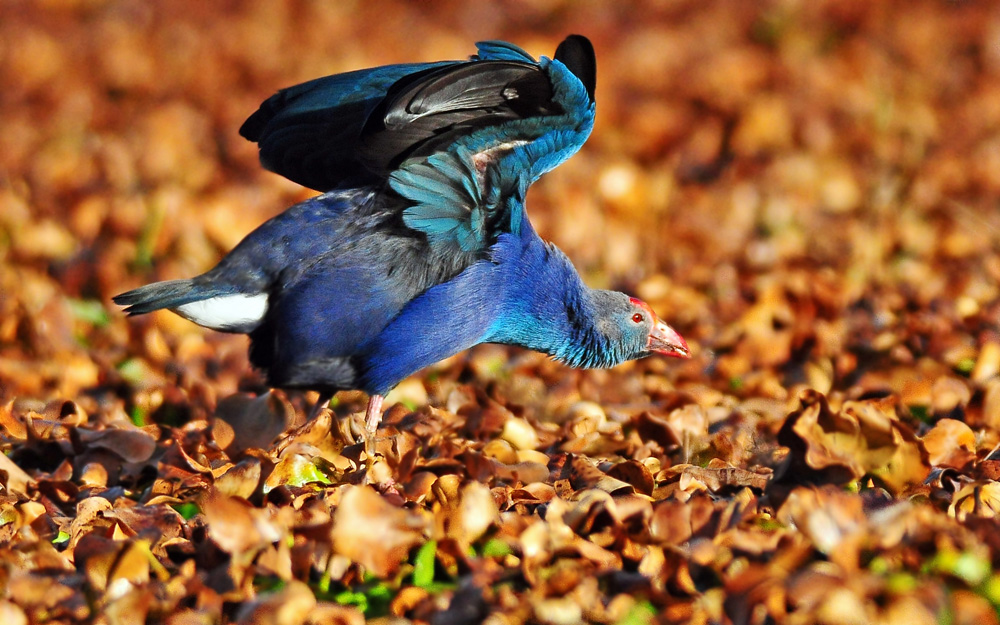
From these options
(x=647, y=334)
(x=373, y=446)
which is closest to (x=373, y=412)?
(x=373, y=446)

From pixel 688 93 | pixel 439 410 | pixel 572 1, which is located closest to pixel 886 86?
pixel 688 93

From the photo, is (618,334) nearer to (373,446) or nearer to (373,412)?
(373,412)

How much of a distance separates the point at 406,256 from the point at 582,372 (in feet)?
5.05

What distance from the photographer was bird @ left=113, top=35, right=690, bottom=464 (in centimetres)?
371

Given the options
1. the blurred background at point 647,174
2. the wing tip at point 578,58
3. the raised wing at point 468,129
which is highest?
the wing tip at point 578,58

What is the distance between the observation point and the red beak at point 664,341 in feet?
14.8

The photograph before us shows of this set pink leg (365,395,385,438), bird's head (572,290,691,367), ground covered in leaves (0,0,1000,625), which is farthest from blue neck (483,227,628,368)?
pink leg (365,395,385,438)

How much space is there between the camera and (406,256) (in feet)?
12.6

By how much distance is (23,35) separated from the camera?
1034cm

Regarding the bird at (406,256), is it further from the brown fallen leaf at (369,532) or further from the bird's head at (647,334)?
the brown fallen leaf at (369,532)

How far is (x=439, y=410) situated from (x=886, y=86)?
618 cm

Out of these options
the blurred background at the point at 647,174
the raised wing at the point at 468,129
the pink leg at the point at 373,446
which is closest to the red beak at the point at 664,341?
the blurred background at the point at 647,174

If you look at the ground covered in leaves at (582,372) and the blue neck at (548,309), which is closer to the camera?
the ground covered in leaves at (582,372)

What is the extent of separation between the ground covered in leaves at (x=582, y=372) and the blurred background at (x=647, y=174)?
31mm
